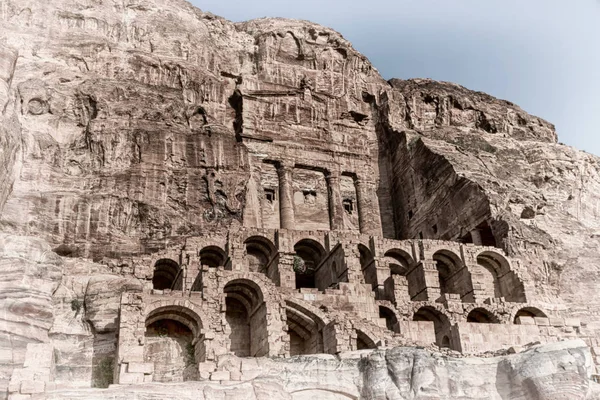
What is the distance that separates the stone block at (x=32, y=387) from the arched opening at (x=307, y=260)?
23.4 metres

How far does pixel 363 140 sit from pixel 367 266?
15.4m

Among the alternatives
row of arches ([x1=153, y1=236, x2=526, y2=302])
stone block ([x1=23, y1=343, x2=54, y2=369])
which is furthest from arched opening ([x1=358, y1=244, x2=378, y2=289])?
stone block ([x1=23, y1=343, x2=54, y2=369])

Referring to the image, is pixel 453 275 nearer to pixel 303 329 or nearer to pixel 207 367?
pixel 303 329

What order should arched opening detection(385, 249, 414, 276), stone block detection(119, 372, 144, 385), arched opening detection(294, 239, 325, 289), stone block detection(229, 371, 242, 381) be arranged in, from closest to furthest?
stone block detection(229, 371, 242, 381), stone block detection(119, 372, 144, 385), arched opening detection(294, 239, 325, 289), arched opening detection(385, 249, 414, 276)

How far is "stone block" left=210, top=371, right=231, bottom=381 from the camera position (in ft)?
59.3

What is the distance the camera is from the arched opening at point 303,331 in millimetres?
29344

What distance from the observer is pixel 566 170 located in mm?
47969

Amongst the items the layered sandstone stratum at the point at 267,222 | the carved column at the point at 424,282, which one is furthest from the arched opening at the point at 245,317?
the carved column at the point at 424,282

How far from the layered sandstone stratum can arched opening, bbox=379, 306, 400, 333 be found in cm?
15

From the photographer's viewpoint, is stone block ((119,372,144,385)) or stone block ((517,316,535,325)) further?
stone block ((517,316,535,325))

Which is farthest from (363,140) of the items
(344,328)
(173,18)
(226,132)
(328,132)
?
(344,328)

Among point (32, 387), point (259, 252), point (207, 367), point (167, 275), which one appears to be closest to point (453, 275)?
point (259, 252)

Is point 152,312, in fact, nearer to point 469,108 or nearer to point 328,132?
point 328,132

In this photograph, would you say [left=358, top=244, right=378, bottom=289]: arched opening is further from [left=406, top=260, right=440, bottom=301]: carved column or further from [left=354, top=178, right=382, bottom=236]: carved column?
[left=354, top=178, right=382, bottom=236]: carved column
